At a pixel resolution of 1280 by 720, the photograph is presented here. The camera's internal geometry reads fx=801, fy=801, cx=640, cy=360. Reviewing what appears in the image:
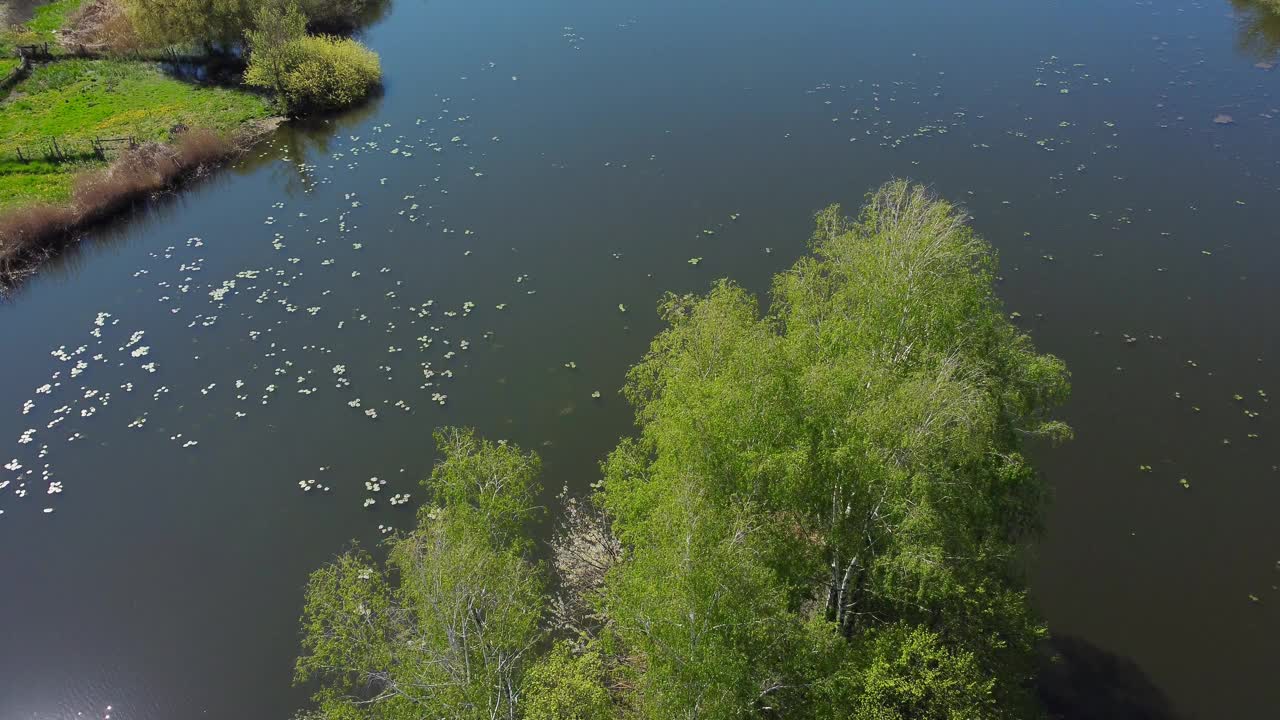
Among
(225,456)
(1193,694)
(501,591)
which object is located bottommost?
(1193,694)

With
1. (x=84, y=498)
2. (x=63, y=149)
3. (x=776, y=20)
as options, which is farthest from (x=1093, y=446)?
(x=63, y=149)

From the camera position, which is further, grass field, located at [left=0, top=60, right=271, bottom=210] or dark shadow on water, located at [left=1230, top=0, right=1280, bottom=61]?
dark shadow on water, located at [left=1230, top=0, right=1280, bottom=61]

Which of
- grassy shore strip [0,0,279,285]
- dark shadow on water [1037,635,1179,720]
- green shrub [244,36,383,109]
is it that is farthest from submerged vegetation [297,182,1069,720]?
green shrub [244,36,383,109]

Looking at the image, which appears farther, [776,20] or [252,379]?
[776,20]

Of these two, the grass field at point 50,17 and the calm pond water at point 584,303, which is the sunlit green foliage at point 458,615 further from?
the grass field at point 50,17

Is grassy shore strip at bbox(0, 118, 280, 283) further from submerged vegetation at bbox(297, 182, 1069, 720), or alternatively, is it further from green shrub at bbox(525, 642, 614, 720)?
green shrub at bbox(525, 642, 614, 720)

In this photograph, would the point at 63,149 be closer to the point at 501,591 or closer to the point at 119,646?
the point at 119,646

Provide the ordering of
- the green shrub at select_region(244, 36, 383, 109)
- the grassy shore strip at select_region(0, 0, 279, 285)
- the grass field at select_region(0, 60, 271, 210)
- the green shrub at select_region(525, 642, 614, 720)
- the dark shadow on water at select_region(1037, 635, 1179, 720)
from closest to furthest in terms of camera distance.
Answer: the green shrub at select_region(525, 642, 614, 720) < the dark shadow on water at select_region(1037, 635, 1179, 720) < the grassy shore strip at select_region(0, 0, 279, 285) < the grass field at select_region(0, 60, 271, 210) < the green shrub at select_region(244, 36, 383, 109)

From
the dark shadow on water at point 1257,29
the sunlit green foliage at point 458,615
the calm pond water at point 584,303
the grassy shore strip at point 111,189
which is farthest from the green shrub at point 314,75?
the dark shadow on water at point 1257,29
